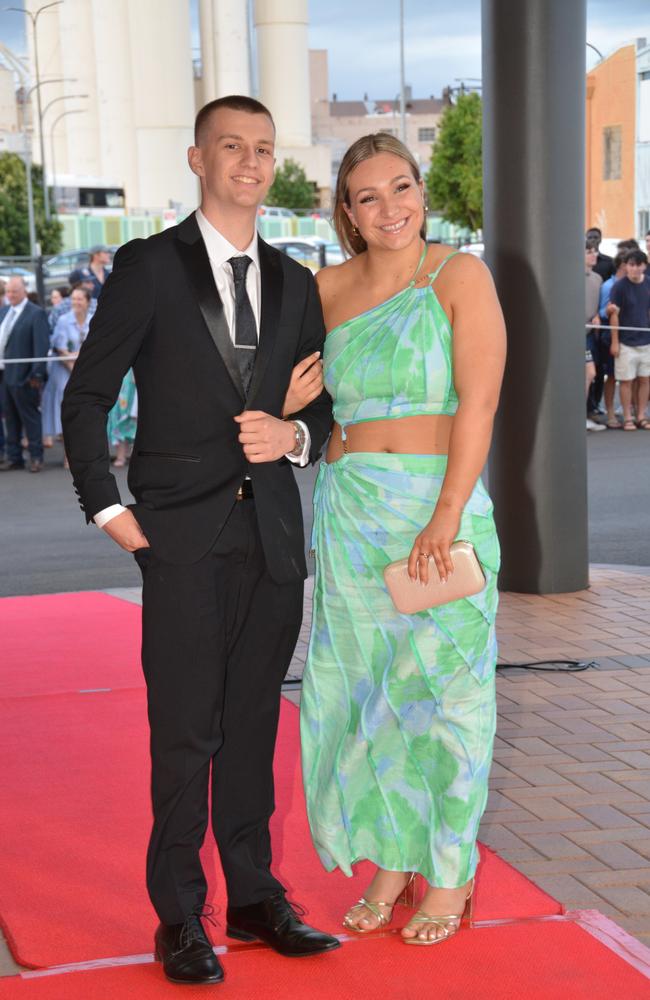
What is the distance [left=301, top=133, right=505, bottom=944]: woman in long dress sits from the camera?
3484 mm

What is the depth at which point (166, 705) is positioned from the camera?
132 inches

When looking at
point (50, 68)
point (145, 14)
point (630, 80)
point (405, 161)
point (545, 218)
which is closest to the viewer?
point (405, 161)

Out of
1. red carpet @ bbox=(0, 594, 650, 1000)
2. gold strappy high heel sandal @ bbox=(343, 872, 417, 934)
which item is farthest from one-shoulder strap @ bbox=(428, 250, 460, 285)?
red carpet @ bbox=(0, 594, 650, 1000)

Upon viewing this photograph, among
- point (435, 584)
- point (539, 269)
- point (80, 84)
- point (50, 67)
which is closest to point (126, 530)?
point (435, 584)

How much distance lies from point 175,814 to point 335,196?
5.20 ft

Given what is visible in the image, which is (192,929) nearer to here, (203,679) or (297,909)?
(297,909)

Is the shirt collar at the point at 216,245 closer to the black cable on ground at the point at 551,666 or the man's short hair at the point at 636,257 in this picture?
the black cable on ground at the point at 551,666

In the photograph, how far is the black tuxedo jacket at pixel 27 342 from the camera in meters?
14.7

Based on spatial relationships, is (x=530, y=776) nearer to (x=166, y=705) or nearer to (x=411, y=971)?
(x=411, y=971)

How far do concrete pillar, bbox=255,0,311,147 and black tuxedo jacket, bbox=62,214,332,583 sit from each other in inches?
4646

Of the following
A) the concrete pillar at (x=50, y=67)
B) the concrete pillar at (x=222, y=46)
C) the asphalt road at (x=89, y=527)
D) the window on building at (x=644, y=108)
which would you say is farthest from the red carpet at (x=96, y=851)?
the concrete pillar at (x=50, y=67)

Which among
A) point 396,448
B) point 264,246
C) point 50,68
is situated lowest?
point 396,448

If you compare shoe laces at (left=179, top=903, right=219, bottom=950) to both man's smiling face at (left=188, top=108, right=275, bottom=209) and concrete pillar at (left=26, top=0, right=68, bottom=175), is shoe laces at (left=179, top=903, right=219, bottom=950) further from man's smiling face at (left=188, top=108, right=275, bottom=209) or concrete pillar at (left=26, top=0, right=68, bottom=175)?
concrete pillar at (left=26, top=0, right=68, bottom=175)

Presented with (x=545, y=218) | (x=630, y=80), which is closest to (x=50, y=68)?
(x=630, y=80)
